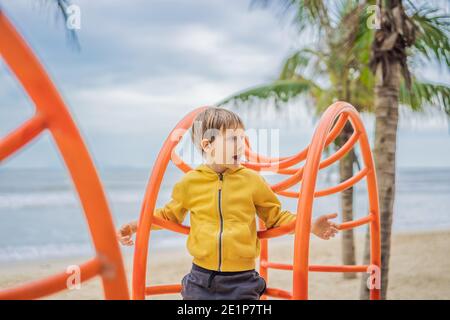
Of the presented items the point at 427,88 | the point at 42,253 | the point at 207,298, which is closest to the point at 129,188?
the point at 42,253

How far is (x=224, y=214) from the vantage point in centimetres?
207

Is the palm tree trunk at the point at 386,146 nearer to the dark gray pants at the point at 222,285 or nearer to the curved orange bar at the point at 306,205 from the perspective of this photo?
the curved orange bar at the point at 306,205

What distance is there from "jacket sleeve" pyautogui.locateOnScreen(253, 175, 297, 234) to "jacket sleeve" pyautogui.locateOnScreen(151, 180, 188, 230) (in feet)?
0.93

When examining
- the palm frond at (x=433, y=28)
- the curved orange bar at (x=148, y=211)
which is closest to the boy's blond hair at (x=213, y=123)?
the curved orange bar at (x=148, y=211)

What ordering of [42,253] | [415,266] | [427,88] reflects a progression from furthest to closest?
[42,253]
[415,266]
[427,88]

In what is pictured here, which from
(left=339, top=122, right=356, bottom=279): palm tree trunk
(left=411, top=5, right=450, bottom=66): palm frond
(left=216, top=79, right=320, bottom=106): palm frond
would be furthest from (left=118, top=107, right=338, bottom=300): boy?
(left=216, top=79, right=320, bottom=106): palm frond

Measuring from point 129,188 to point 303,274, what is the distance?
2297 centimetres

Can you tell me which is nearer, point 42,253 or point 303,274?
point 303,274

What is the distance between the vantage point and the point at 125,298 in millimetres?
1066

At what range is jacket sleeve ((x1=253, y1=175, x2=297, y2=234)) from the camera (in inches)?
84.3

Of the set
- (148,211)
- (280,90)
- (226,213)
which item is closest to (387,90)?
(280,90)

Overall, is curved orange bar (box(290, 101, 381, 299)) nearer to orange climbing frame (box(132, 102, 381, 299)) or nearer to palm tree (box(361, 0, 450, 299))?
orange climbing frame (box(132, 102, 381, 299))

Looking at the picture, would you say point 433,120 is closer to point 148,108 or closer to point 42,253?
point 42,253

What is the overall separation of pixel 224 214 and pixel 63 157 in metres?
1.14
